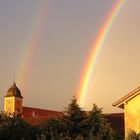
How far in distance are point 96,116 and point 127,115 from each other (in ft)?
23.1

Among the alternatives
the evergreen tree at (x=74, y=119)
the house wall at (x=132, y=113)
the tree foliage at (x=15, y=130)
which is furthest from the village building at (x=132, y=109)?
the tree foliage at (x=15, y=130)

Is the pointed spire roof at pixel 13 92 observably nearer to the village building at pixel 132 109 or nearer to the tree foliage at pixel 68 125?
the tree foliage at pixel 68 125

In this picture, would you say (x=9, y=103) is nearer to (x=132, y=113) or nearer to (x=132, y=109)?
(x=132, y=109)

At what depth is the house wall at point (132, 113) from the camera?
3216 centimetres

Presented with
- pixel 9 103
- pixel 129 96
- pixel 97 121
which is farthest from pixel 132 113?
pixel 9 103

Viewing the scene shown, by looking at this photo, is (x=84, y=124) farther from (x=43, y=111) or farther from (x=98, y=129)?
(x=43, y=111)

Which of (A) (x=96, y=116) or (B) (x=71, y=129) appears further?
(A) (x=96, y=116)

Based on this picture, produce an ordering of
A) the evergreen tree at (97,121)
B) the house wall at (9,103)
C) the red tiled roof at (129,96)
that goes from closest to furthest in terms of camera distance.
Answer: the red tiled roof at (129,96)
the evergreen tree at (97,121)
the house wall at (9,103)

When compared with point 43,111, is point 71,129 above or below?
below

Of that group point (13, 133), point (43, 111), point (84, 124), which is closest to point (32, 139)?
point (13, 133)

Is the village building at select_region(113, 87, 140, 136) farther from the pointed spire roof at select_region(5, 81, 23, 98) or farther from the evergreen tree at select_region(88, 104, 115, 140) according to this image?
the pointed spire roof at select_region(5, 81, 23, 98)

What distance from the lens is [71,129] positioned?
35.8 metres

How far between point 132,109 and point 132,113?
0.32m

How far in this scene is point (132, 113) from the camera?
106 ft
